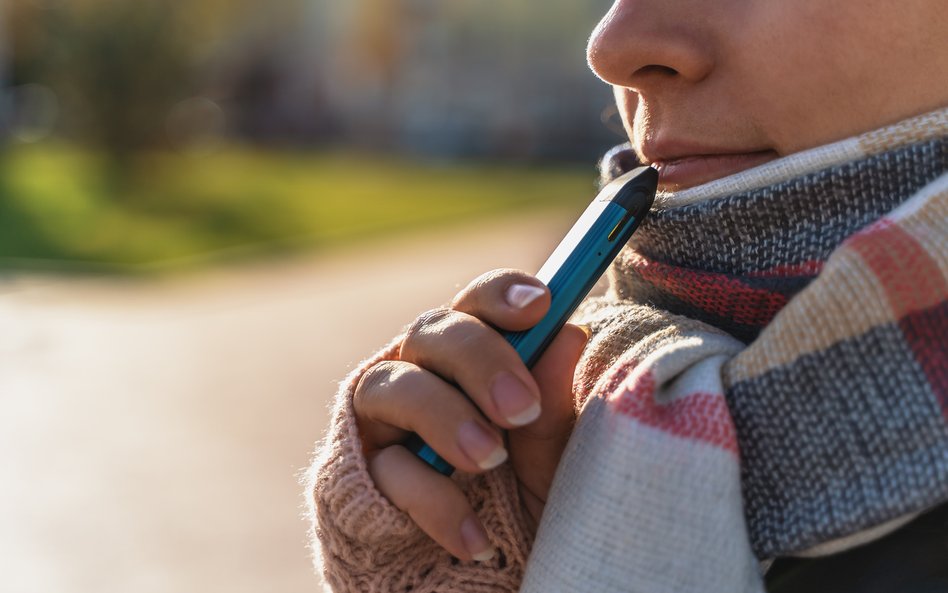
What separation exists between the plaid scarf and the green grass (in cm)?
1022

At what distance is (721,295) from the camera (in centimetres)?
97

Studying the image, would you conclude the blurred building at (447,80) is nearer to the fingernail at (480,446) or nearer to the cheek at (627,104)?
the cheek at (627,104)

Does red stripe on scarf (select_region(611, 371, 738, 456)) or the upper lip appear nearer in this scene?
red stripe on scarf (select_region(611, 371, 738, 456))

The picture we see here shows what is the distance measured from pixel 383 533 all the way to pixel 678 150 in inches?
17.1

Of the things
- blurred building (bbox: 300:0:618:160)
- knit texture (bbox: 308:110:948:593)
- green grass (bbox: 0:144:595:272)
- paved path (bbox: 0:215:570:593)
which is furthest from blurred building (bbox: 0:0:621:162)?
knit texture (bbox: 308:110:948:593)

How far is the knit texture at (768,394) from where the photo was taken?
82cm

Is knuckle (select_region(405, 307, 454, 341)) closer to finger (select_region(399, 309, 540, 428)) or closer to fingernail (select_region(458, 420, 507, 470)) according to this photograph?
finger (select_region(399, 309, 540, 428))

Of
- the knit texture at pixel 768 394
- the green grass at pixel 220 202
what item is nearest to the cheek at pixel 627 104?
the knit texture at pixel 768 394

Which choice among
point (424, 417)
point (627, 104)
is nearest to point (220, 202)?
point (627, 104)

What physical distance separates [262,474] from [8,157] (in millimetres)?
17563

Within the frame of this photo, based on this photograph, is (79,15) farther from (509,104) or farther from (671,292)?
(671,292)

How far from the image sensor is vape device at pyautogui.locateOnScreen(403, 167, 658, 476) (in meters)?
1.01

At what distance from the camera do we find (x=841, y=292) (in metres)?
0.83

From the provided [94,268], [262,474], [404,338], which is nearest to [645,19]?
[404,338]
